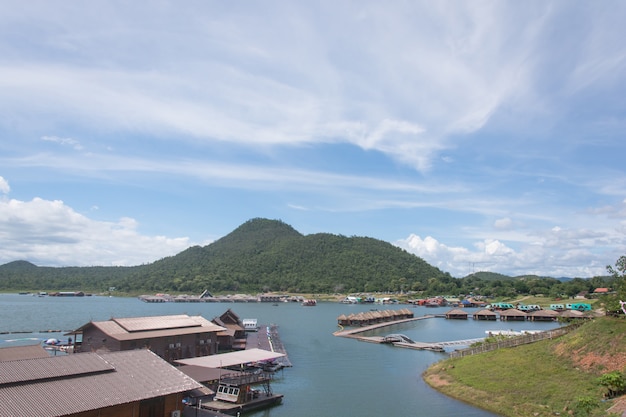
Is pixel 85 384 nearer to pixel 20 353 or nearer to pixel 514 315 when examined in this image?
pixel 20 353

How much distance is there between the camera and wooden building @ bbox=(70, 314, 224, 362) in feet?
140

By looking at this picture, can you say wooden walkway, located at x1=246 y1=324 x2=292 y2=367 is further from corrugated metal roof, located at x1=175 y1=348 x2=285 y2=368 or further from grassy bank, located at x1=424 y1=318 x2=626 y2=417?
grassy bank, located at x1=424 y1=318 x2=626 y2=417

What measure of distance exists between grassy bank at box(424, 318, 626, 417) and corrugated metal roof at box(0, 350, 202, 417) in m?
23.6

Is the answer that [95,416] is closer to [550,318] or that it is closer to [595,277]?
[550,318]

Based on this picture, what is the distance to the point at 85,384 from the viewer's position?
22828 mm

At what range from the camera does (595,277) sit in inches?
7072

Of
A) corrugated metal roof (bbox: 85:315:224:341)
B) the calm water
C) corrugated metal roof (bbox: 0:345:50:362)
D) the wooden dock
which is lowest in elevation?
the calm water

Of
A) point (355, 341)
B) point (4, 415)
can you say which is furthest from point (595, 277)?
point (4, 415)

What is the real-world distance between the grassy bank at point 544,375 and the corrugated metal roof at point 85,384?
77.4 ft

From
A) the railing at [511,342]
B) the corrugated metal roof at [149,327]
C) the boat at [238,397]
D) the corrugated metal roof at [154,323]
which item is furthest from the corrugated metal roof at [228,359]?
the railing at [511,342]

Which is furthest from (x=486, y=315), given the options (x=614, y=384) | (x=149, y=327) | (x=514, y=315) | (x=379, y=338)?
(x=149, y=327)

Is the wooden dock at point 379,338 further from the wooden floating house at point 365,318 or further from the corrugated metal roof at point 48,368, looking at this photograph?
the corrugated metal roof at point 48,368

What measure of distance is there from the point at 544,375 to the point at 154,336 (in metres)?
35.9

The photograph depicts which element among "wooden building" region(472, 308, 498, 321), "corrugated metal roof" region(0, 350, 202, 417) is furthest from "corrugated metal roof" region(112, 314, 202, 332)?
"wooden building" region(472, 308, 498, 321)
